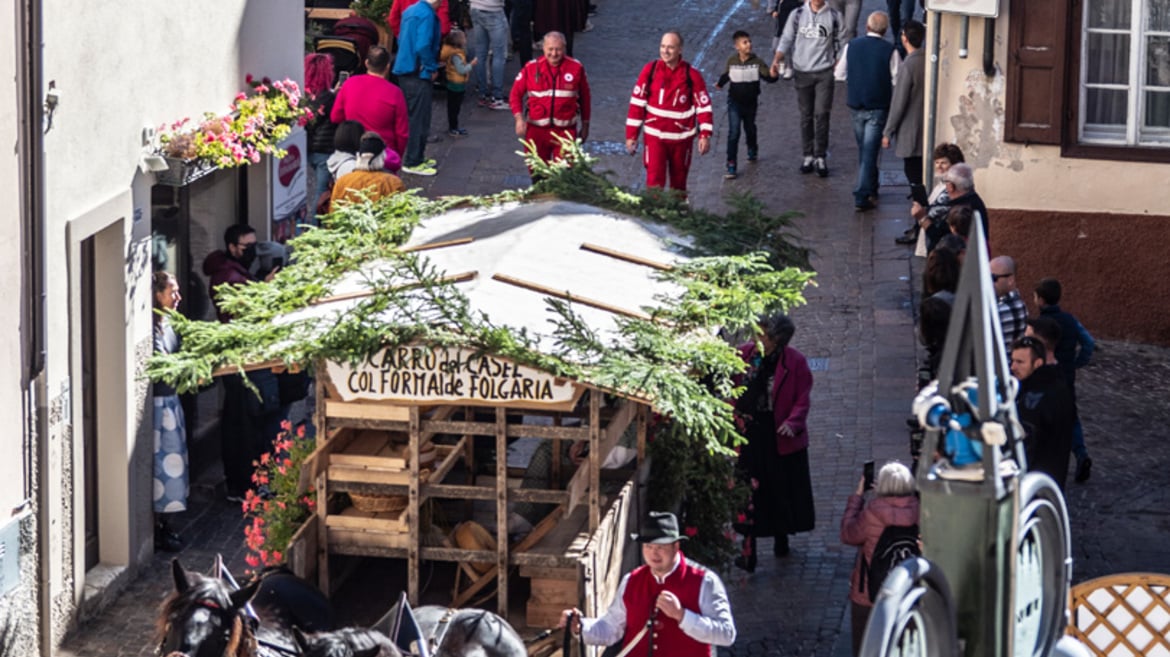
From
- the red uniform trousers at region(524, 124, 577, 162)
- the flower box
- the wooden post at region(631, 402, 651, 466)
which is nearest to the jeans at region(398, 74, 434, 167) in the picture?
the red uniform trousers at region(524, 124, 577, 162)

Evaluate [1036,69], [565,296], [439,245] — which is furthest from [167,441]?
[1036,69]

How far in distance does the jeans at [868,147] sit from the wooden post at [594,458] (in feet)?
34.3

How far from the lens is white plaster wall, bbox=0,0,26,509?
11.2 metres

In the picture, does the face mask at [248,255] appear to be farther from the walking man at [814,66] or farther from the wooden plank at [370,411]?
the walking man at [814,66]

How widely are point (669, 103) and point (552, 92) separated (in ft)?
3.56

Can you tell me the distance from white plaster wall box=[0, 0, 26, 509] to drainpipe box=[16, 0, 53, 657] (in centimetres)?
6

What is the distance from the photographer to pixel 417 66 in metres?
21.9

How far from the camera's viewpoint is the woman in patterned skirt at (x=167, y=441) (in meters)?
13.8

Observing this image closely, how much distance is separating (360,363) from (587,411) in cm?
194

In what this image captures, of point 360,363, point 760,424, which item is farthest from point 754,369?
point 360,363

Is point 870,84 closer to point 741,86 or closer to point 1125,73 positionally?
point 741,86

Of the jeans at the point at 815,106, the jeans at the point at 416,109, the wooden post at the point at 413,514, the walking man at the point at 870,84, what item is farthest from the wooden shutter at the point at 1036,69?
the wooden post at the point at 413,514

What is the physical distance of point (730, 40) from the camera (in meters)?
28.1

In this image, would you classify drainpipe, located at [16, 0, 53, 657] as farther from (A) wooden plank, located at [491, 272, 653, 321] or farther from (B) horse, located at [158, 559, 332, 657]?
(B) horse, located at [158, 559, 332, 657]
